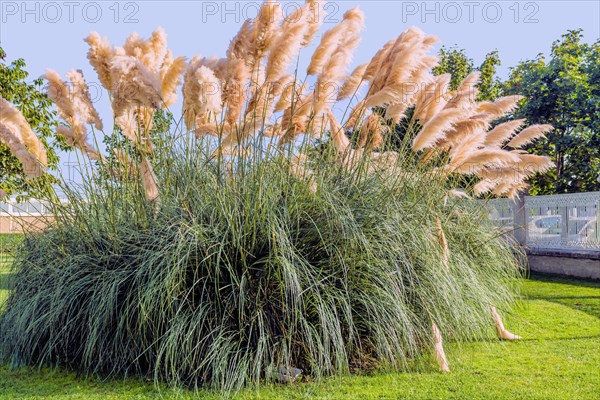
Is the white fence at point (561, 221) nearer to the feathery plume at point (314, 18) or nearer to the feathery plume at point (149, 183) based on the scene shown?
the feathery plume at point (314, 18)

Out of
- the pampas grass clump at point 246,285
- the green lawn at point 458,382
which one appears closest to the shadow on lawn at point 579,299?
the green lawn at point 458,382

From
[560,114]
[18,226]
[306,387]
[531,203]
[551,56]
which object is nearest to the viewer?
[306,387]

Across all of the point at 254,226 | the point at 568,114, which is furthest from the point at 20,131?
the point at 568,114

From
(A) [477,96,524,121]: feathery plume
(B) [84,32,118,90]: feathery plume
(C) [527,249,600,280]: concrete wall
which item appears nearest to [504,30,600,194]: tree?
(C) [527,249,600,280]: concrete wall

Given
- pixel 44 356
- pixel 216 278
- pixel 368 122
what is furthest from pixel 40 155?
pixel 368 122

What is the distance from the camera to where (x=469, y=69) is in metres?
19.7

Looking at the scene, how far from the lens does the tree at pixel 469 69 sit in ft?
62.5

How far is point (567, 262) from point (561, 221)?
1220 millimetres

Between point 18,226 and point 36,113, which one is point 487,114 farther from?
point 36,113

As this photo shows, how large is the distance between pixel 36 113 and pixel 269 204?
1622 centimetres

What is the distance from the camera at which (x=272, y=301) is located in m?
3.43

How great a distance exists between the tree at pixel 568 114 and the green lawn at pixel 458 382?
35.0 ft

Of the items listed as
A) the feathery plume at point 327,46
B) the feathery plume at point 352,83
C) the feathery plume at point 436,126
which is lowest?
the feathery plume at point 436,126

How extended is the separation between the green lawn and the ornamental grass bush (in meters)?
0.12
